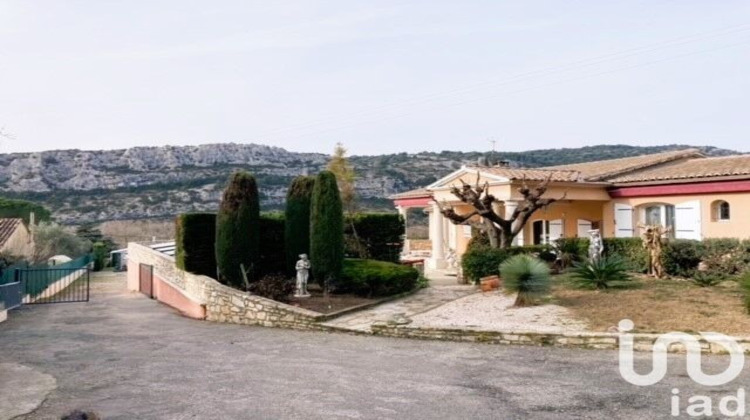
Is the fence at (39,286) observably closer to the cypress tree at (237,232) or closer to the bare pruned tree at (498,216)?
the cypress tree at (237,232)

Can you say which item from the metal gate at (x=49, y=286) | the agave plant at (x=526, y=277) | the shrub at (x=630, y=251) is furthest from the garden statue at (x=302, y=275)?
the metal gate at (x=49, y=286)

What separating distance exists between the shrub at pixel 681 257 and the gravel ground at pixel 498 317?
537 centimetres

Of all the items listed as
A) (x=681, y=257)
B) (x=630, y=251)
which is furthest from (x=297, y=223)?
(x=681, y=257)

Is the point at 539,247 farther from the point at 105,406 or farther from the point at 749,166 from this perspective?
the point at 105,406

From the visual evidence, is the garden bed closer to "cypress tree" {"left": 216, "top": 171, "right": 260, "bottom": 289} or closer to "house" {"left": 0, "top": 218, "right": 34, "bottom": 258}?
"cypress tree" {"left": 216, "top": 171, "right": 260, "bottom": 289}

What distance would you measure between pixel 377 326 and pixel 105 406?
575 centimetres

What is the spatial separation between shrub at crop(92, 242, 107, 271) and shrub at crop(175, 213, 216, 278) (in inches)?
1154

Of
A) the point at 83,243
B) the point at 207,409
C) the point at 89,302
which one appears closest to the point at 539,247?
the point at 207,409

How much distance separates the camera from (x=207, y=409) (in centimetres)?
682

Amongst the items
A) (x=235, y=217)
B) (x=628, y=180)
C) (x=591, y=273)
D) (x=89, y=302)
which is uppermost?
(x=628, y=180)

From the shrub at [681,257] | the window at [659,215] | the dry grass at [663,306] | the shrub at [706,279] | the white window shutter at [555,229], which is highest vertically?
the window at [659,215]

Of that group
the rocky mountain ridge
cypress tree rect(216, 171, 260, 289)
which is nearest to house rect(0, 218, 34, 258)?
Result: cypress tree rect(216, 171, 260, 289)

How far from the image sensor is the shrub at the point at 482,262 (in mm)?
16562

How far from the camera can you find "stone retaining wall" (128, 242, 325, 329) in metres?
12.9
